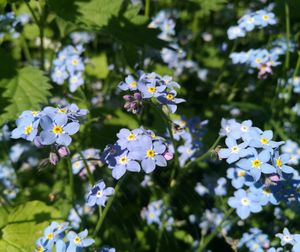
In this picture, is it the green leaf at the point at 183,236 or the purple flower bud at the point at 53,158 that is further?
the green leaf at the point at 183,236

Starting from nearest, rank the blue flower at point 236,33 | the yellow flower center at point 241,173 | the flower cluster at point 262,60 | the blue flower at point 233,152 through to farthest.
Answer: the blue flower at point 233,152, the yellow flower center at point 241,173, the flower cluster at point 262,60, the blue flower at point 236,33

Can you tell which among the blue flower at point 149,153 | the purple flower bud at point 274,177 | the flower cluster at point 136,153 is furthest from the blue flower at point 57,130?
the purple flower bud at point 274,177

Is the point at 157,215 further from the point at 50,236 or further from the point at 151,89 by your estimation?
the point at 151,89

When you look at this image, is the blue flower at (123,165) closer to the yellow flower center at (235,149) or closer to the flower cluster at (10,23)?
the yellow flower center at (235,149)

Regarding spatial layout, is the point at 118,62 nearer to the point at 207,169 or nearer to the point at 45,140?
the point at 207,169

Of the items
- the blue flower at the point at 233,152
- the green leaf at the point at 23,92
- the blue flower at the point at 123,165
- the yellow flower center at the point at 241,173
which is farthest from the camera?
the green leaf at the point at 23,92

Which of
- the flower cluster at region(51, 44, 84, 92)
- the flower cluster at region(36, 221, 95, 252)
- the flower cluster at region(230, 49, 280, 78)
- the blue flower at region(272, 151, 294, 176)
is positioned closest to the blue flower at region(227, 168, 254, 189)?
the blue flower at region(272, 151, 294, 176)

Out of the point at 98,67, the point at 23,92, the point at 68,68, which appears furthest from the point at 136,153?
the point at 98,67
